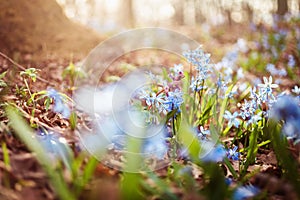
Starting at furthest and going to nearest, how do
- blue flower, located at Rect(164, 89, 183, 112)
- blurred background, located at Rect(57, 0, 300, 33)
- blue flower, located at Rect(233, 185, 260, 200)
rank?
blurred background, located at Rect(57, 0, 300, 33), blue flower, located at Rect(164, 89, 183, 112), blue flower, located at Rect(233, 185, 260, 200)

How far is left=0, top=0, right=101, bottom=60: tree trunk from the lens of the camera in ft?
14.3

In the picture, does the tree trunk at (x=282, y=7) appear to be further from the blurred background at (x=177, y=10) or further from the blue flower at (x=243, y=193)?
the blue flower at (x=243, y=193)

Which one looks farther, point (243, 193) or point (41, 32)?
point (41, 32)

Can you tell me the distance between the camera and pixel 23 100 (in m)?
1.97

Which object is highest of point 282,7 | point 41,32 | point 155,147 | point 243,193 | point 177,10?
point 177,10

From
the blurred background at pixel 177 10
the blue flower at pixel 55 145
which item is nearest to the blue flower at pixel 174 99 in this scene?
the blue flower at pixel 55 145

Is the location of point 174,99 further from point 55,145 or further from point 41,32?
point 41,32

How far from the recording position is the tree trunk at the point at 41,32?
436 centimetres

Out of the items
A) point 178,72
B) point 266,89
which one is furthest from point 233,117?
point 178,72

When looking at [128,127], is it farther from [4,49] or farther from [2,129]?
[4,49]

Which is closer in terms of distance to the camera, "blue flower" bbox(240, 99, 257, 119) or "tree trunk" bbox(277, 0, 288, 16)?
"blue flower" bbox(240, 99, 257, 119)

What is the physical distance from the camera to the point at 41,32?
191 inches

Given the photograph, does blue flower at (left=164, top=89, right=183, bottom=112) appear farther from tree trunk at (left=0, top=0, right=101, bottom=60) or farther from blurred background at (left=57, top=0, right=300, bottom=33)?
blurred background at (left=57, top=0, right=300, bottom=33)

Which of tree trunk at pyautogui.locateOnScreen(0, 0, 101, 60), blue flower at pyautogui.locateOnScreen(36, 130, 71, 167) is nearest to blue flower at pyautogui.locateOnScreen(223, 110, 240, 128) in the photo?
blue flower at pyautogui.locateOnScreen(36, 130, 71, 167)
